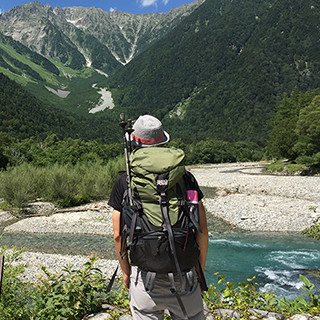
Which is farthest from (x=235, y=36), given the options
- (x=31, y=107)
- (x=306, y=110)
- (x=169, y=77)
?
(x=306, y=110)

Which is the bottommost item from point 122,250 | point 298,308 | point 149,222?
point 298,308

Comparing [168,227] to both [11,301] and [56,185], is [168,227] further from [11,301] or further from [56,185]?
[56,185]

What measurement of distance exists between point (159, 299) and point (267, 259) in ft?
25.4

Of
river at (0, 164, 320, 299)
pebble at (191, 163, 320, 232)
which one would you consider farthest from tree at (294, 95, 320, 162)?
river at (0, 164, 320, 299)

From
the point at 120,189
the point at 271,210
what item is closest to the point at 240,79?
the point at 271,210

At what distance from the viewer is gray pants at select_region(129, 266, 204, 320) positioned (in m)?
2.00

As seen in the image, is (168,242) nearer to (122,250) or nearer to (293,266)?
(122,250)

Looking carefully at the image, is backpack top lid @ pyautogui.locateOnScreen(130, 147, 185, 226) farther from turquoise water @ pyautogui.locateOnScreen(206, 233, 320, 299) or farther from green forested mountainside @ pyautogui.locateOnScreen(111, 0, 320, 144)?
green forested mountainside @ pyautogui.locateOnScreen(111, 0, 320, 144)

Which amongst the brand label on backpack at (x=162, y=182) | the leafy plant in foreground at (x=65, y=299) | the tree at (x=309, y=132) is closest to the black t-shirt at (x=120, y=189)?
the brand label on backpack at (x=162, y=182)

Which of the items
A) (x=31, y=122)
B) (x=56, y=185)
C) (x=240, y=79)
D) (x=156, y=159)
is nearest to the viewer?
(x=156, y=159)

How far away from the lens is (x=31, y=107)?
9612 cm

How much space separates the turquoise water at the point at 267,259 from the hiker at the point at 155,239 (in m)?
5.16

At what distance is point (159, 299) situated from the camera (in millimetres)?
2012

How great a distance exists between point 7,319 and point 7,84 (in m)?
114
